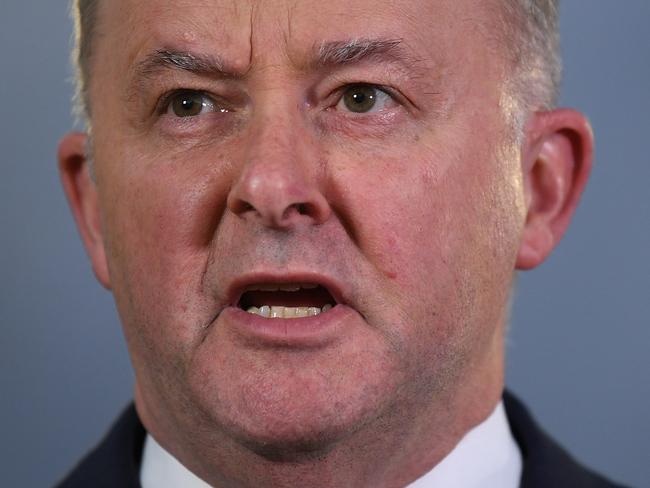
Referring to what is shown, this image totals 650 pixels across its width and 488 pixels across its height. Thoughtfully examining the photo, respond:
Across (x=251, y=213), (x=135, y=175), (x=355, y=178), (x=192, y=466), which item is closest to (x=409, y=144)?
(x=355, y=178)

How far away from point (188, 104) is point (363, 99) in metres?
0.29

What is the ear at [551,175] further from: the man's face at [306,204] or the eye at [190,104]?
the eye at [190,104]

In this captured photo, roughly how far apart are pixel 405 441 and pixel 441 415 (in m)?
0.10

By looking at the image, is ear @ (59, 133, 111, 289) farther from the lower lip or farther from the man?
the lower lip

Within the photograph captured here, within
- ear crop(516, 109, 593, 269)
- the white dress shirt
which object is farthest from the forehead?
the white dress shirt

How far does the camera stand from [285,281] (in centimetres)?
204

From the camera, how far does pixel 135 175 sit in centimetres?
225

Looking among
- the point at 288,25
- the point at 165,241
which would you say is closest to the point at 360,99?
the point at 288,25

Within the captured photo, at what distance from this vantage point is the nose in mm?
2018

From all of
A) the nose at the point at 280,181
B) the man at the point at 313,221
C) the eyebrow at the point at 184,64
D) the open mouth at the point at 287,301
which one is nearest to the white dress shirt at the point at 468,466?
the man at the point at 313,221

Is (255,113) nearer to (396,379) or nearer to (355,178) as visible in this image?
(355,178)

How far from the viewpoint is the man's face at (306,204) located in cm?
206

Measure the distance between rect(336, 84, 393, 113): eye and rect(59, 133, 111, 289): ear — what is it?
58 cm

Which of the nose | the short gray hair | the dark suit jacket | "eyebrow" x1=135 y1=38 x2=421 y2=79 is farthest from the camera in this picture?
the dark suit jacket
